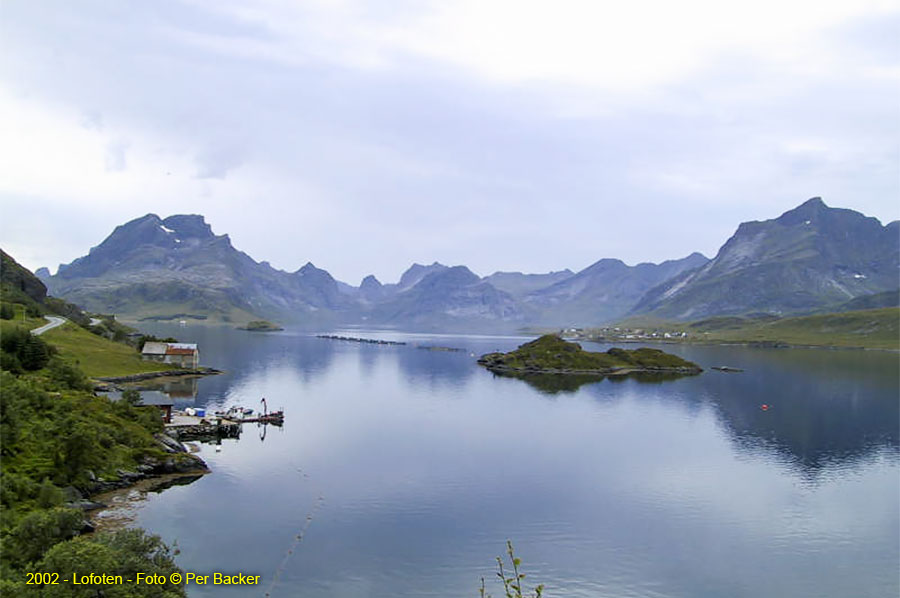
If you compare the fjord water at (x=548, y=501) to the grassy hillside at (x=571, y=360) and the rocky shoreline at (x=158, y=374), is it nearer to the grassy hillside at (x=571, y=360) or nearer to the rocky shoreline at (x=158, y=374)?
the rocky shoreline at (x=158, y=374)

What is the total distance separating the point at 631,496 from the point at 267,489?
113 feet

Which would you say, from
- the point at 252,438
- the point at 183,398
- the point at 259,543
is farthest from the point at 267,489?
the point at 183,398

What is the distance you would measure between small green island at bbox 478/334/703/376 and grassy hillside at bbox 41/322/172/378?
3714 inches

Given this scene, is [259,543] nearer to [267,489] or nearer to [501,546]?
[267,489]

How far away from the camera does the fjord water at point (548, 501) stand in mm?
40844

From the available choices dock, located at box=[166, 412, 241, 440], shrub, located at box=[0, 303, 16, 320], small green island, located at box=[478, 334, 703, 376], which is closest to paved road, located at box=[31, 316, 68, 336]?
shrub, located at box=[0, 303, 16, 320]

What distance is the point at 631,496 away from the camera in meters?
58.8

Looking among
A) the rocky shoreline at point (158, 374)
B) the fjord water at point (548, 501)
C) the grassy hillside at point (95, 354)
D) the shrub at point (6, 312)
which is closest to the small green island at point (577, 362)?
the fjord water at point (548, 501)

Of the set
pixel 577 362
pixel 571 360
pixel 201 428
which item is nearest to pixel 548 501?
pixel 201 428

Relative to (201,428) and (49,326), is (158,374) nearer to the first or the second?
(49,326)

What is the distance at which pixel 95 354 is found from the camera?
118 m

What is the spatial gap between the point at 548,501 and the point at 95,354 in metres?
99.0

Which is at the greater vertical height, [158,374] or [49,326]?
[49,326]

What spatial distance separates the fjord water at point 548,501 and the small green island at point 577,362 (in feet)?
211
